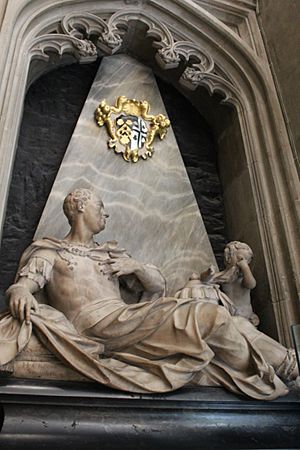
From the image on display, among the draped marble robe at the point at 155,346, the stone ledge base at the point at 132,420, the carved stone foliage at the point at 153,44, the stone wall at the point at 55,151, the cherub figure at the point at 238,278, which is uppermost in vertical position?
the carved stone foliage at the point at 153,44

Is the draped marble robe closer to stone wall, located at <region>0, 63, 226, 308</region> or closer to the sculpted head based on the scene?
the sculpted head

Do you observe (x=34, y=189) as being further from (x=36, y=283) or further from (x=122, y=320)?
(x=122, y=320)

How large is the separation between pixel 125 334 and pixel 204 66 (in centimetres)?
246

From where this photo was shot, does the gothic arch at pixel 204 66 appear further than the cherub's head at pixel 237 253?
Yes

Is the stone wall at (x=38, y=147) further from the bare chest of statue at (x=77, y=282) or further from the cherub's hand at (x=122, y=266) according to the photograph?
the cherub's hand at (x=122, y=266)

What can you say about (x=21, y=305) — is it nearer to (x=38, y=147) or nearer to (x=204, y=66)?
(x=38, y=147)

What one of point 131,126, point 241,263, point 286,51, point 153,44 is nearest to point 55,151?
point 131,126

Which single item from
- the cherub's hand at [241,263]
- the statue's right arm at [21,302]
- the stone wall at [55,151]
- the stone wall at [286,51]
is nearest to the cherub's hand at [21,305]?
the statue's right arm at [21,302]

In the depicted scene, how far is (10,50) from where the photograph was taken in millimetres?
2936

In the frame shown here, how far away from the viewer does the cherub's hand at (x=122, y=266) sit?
2.37 meters

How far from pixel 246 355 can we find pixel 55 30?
8.92 ft

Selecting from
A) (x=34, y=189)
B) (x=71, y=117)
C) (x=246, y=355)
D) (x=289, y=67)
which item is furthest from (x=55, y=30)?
(x=246, y=355)

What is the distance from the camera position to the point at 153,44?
3.74 m

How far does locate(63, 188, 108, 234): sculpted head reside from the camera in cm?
250
